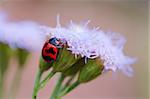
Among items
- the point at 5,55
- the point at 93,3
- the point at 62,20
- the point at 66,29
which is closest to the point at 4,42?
the point at 5,55

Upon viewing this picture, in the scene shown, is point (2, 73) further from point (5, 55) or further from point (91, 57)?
point (91, 57)

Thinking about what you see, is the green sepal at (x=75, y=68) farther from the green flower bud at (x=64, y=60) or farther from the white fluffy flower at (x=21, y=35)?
the white fluffy flower at (x=21, y=35)

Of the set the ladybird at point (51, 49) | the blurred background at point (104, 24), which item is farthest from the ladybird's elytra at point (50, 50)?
the blurred background at point (104, 24)

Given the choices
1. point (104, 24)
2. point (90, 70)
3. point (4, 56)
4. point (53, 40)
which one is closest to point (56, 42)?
point (53, 40)

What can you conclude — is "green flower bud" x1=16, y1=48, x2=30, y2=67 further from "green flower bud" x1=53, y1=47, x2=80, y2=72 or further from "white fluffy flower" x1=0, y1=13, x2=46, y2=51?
"green flower bud" x1=53, y1=47, x2=80, y2=72

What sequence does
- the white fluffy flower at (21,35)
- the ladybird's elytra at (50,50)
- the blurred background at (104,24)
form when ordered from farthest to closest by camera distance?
the blurred background at (104,24) < the white fluffy flower at (21,35) < the ladybird's elytra at (50,50)

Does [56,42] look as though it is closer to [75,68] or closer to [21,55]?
[75,68]

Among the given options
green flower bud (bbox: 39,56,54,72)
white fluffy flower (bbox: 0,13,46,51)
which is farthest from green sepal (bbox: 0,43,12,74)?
green flower bud (bbox: 39,56,54,72)
